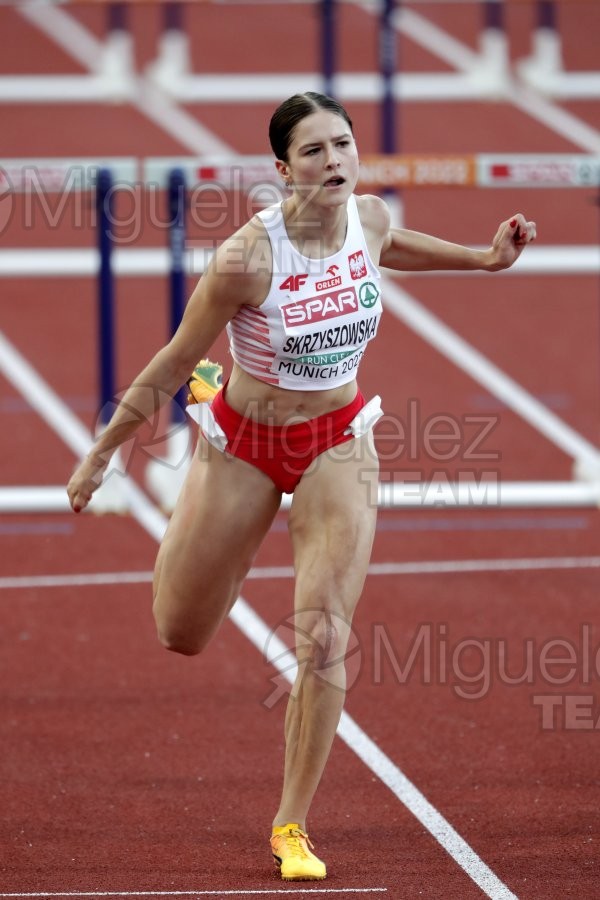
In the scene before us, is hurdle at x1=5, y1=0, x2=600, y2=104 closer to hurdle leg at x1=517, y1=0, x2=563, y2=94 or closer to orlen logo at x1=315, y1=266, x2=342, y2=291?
hurdle leg at x1=517, y1=0, x2=563, y2=94

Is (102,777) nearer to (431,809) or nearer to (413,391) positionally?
(431,809)

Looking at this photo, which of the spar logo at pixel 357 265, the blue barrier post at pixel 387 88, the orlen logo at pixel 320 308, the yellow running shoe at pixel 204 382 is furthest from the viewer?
the blue barrier post at pixel 387 88

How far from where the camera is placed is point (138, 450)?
9.33 m

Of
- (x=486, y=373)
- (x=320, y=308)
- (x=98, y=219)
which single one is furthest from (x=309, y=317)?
(x=486, y=373)

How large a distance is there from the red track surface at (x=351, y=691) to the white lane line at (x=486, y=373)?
93 mm

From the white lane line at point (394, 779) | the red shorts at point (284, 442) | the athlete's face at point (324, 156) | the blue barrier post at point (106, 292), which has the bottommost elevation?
the white lane line at point (394, 779)

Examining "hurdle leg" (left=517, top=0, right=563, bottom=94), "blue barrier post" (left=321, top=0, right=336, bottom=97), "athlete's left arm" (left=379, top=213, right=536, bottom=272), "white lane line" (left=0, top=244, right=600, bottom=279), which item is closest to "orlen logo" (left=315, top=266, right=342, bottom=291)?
"athlete's left arm" (left=379, top=213, right=536, bottom=272)

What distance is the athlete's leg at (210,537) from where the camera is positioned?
15.1ft

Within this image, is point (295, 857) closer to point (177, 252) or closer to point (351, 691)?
point (351, 691)

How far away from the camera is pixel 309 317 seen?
448cm

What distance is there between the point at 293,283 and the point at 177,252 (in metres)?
3.87

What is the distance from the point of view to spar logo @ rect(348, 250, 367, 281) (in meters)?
4.58

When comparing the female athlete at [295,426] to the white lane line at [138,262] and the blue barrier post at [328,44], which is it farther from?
the blue barrier post at [328,44]

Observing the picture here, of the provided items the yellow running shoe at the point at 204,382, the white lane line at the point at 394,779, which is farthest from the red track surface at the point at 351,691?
the yellow running shoe at the point at 204,382
